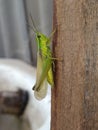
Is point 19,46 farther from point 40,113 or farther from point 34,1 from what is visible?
point 40,113

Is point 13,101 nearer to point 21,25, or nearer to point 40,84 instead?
point 21,25

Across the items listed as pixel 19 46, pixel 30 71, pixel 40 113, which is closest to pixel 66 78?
pixel 40 113

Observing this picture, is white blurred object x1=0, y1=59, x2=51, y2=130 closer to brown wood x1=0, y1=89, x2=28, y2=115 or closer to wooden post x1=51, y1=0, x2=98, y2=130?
brown wood x1=0, y1=89, x2=28, y2=115

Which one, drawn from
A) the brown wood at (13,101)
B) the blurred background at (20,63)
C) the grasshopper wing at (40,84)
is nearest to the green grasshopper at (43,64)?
the grasshopper wing at (40,84)

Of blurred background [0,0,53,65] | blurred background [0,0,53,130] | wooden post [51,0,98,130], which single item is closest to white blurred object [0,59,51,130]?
blurred background [0,0,53,130]

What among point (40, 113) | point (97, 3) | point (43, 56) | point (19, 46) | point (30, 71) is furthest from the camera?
point (19, 46)
